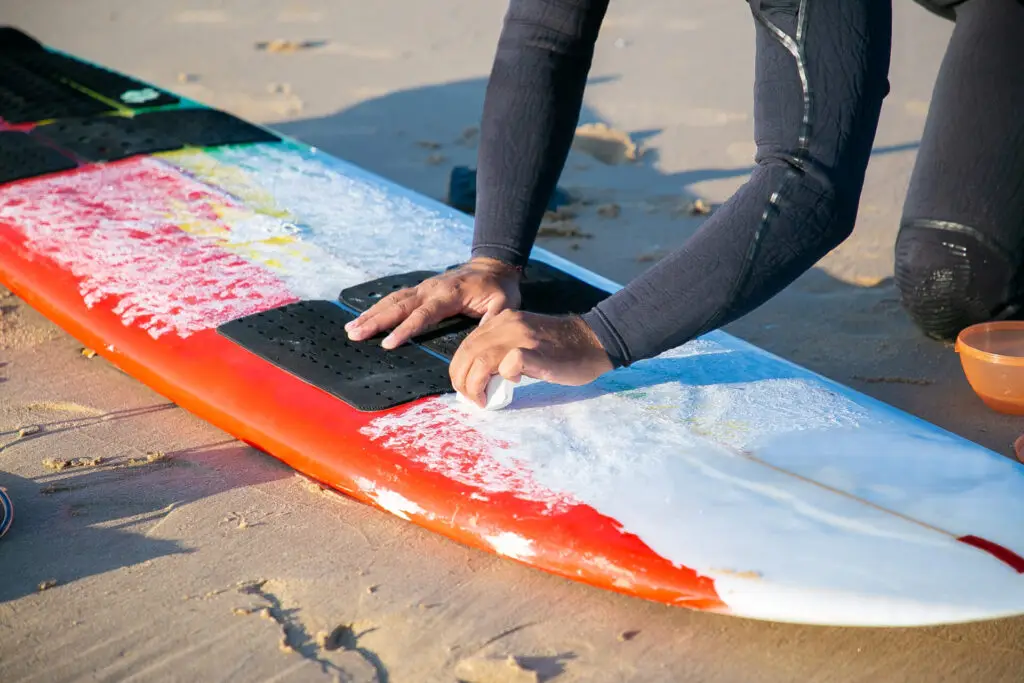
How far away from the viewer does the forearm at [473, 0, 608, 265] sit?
7.37 feet

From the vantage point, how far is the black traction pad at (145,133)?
10.1ft

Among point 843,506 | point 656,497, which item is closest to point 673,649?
point 656,497

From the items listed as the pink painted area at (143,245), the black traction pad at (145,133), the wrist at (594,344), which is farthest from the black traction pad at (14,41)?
the wrist at (594,344)

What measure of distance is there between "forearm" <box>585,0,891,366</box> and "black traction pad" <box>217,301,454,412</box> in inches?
18.3

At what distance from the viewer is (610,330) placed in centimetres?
181

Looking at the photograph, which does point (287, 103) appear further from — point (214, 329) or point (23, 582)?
point (23, 582)

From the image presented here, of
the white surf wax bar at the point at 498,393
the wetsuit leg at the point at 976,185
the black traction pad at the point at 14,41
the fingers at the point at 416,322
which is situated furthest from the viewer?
the black traction pad at the point at 14,41

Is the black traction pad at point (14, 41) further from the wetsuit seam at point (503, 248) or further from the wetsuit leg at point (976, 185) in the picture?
the wetsuit leg at point (976, 185)

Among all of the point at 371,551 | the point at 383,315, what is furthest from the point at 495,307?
the point at 371,551

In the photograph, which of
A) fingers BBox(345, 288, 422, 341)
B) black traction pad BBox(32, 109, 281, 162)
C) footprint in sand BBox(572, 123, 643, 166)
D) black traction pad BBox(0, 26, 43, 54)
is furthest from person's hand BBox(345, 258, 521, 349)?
black traction pad BBox(0, 26, 43, 54)

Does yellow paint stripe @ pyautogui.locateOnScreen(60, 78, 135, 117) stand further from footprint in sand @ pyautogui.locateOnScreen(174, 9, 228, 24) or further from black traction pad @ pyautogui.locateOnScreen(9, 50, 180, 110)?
footprint in sand @ pyautogui.locateOnScreen(174, 9, 228, 24)

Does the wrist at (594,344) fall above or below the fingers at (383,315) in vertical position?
above

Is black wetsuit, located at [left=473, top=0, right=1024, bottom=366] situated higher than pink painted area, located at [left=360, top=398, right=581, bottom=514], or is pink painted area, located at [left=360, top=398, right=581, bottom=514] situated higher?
black wetsuit, located at [left=473, top=0, right=1024, bottom=366]

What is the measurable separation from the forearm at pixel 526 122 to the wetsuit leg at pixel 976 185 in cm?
91
